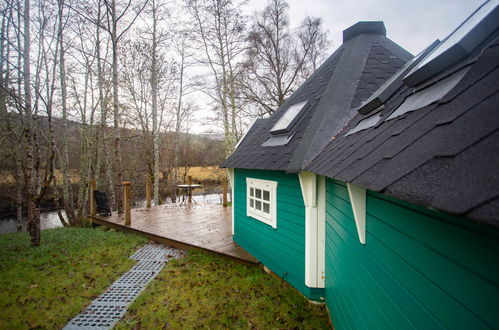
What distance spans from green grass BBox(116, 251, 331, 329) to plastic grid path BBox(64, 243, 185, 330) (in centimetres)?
19

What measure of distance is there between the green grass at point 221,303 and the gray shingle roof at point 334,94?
7.16 feet

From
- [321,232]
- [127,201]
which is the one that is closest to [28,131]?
[127,201]

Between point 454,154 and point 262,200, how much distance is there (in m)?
4.02

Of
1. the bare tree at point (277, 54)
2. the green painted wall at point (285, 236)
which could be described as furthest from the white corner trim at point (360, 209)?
the bare tree at point (277, 54)

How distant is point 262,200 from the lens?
464 centimetres

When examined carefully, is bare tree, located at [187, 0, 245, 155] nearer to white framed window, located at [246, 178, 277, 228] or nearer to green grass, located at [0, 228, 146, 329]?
white framed window, located at [246, 178, 277, 228]

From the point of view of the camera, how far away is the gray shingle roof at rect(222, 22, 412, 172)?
3352mm

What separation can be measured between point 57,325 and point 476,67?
5.06 m

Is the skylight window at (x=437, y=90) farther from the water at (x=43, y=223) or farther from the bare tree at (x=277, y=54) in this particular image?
the water at (x=43, y=223)

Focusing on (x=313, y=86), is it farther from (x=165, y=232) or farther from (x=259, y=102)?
(x=259, y=102)

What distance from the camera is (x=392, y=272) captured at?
4.63 ft

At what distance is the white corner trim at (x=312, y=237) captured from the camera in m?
3.42

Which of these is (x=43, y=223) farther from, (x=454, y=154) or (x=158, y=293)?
(x=454, y=154)

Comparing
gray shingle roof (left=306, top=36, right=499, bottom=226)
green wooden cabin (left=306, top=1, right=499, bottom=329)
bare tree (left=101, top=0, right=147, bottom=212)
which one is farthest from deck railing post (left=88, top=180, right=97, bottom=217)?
gray shingle roof (left=306, top=36, right=499, bottom=226)
